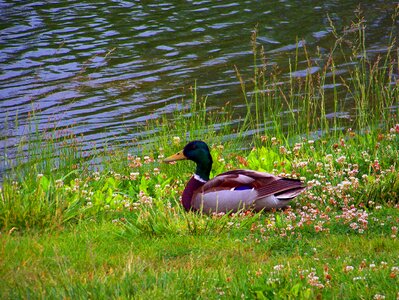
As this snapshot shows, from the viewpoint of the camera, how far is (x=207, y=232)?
7238 millimetres

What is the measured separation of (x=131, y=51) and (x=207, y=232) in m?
11.7

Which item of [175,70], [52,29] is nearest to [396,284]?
[175,70]

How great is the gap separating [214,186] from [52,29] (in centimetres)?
1309

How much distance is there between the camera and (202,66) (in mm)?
17156

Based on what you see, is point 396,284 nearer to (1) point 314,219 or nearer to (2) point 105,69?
(1) point 314,219

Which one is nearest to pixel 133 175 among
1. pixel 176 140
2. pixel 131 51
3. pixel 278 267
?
pixel 176 140

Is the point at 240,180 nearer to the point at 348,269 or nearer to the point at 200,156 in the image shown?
the point at 200,156

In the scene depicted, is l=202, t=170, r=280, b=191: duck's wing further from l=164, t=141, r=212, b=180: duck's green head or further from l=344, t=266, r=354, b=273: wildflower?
l=344, t=266, r=354, b=273: wildflower

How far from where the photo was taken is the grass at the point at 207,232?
17.6ft

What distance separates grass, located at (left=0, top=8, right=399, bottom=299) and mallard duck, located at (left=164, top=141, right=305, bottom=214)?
162 mm

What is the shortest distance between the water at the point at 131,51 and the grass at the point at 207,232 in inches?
154

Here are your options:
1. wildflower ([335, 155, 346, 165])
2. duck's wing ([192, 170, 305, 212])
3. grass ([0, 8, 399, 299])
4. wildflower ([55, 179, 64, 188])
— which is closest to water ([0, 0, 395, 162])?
grass ([0, 8, 399, 299])

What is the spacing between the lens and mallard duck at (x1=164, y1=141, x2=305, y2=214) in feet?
26.3

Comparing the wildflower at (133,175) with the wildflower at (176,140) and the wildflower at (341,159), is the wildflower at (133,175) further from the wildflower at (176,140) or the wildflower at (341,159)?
the wildflower at (341,159)
